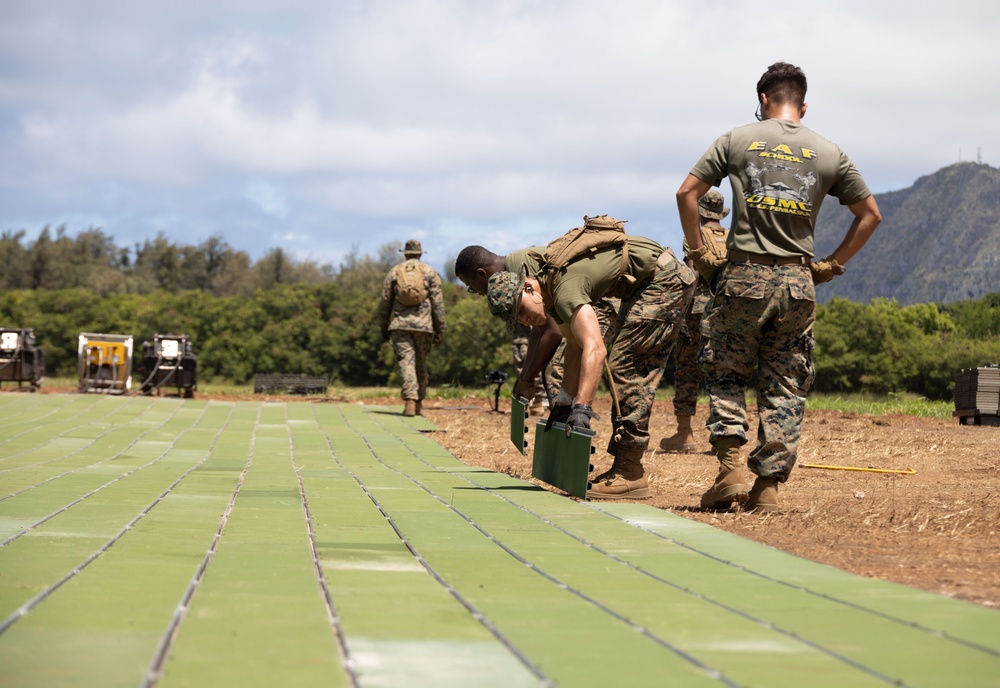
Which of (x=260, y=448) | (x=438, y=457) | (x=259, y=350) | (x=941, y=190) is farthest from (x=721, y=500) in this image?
(x=941, y=190)

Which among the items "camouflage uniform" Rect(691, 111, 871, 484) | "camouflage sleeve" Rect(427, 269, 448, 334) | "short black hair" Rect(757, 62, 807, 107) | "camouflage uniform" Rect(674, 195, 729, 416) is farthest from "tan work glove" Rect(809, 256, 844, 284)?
"camouflage sleeve" Rect(427, 269, 448, 334)

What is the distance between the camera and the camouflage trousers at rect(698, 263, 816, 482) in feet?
18.7

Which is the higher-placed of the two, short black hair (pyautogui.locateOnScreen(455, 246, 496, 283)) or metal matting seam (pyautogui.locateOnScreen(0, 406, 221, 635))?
short black hair (pyautogui.locateOnScreen(455, 246, 496, 283))

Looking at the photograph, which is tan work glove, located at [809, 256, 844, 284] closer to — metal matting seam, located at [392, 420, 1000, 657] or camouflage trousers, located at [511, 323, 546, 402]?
metal matting seam, located at [392, 420, 1000, 657]

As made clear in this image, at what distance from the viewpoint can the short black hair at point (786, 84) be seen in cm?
599

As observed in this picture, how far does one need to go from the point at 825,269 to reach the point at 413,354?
920 cm

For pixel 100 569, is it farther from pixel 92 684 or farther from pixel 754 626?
pixel 754 626

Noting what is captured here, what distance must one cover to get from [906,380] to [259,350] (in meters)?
18.2

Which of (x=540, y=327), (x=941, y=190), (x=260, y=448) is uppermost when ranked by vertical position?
(x=941, y=190)

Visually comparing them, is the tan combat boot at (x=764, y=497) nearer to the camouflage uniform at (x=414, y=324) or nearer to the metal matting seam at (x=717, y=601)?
the metal matting seam at (x=717, y=601)

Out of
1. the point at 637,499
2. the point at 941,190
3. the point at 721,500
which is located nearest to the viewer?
the point at 721,500

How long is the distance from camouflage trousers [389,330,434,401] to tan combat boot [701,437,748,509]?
28.0 feet

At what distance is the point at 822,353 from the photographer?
2286 cm

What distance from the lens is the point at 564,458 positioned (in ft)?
21.5
